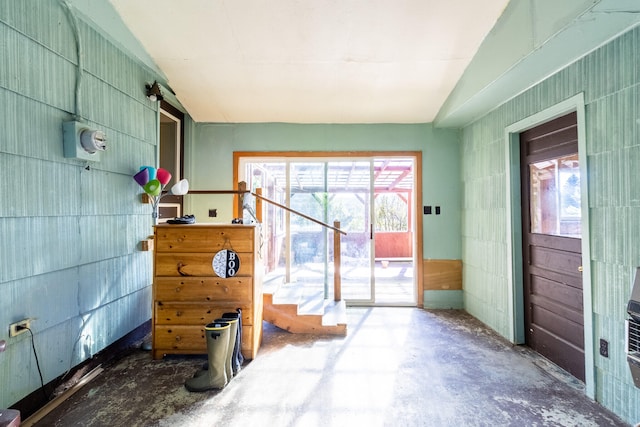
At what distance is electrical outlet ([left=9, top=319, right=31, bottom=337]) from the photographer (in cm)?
179

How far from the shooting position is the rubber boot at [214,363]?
2.23m

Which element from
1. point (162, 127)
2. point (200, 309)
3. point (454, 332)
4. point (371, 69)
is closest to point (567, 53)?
point (371, 69)

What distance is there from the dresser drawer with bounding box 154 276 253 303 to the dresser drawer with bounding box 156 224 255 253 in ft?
0.87

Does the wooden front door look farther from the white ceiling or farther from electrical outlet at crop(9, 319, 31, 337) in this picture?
electrical outlet at crop(9, 319, 31, 337)

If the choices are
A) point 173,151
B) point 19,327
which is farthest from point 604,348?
point 173,151

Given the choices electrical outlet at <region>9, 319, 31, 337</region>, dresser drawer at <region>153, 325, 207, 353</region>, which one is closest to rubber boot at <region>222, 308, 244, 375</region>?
dresser drawer at <region>153, 325, 207, 353</region>

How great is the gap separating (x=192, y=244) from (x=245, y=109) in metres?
2.04

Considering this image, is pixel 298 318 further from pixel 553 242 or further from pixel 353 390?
pixel 553 242

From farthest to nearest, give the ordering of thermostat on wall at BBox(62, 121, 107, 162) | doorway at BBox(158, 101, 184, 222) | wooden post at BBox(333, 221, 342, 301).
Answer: doorway at BBox(158, 101, 184, 222), wooden post at BBox(333, 221, 342, 301), thermostat on wall at BBox(62, 121, 107, 162)

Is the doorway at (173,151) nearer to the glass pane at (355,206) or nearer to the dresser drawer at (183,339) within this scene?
the dresser drawer at (183,339)

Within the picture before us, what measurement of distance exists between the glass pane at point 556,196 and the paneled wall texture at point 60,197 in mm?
3871

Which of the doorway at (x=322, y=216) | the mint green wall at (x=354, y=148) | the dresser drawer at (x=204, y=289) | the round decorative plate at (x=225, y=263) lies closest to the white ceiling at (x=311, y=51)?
the mint green wall at (x=354, y=148)

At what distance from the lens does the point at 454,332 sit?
333cm

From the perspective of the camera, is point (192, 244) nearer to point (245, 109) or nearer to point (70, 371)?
point (70, 371)
